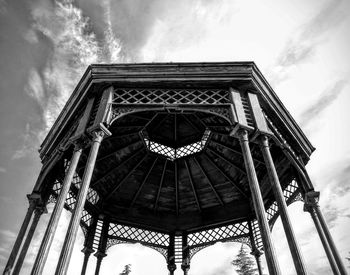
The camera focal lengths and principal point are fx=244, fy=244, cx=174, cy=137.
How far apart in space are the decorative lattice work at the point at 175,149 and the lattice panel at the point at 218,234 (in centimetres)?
456

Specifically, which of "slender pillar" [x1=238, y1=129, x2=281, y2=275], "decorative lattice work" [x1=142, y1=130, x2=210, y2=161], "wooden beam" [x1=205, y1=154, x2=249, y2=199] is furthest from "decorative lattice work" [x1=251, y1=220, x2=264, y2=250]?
"slender pillar" [x1=238, y1=129, x2=281, y2=275]

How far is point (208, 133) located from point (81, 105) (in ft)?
20.0

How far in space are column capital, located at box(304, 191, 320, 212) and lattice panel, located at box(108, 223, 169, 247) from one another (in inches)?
314

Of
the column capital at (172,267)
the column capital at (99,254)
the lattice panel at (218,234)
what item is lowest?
the column capital at (172,267)

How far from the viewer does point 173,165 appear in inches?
522

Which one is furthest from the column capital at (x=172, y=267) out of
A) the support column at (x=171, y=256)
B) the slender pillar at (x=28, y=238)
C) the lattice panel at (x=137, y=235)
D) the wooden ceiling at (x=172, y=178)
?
the slender pillar at (x=28, y=238)

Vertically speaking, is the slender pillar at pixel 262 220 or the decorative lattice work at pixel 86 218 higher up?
the decorative lattice work at pixel 86 218

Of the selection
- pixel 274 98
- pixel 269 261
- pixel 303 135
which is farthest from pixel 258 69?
pixel 269 261

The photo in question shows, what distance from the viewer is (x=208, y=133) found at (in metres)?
12.1

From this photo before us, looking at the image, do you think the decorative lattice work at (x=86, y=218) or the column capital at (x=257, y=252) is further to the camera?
the decorative lattice work at (x=86, y=218)

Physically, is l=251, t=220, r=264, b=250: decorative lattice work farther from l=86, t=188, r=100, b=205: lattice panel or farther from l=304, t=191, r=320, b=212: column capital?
l=86, t=188, r=100, b=205: lattice panel

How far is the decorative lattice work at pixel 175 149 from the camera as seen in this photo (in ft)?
41.5

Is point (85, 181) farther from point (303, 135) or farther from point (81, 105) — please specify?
point (303, 135)

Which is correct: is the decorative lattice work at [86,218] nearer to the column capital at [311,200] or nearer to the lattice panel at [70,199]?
the lattice panel at [70,199]
